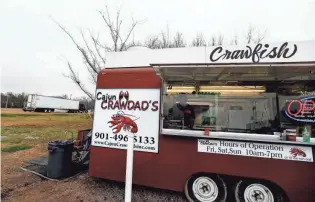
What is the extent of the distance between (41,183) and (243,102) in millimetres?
5558

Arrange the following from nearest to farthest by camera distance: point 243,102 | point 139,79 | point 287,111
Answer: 1. point 287,111
2. point 243,102
3. point 139,79

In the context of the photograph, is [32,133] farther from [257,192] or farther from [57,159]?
[257,192]

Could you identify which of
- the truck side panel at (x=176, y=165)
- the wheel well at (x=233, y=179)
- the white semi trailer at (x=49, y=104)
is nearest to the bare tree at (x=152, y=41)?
the truck side panel at (x=176, y=165)

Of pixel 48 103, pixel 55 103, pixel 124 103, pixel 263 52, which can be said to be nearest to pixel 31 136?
pixel 124 103

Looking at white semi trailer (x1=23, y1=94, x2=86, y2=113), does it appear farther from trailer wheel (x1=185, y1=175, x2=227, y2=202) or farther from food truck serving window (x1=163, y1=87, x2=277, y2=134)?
trailer wheel (x1=185, y1=175, x2=227, y2=202)

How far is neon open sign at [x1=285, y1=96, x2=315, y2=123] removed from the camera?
431 centimetres

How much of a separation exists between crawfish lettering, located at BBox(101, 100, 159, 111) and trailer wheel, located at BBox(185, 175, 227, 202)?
189 centimetres

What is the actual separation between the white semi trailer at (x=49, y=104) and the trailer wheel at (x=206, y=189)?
43450mm

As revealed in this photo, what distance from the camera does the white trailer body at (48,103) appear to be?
4528 centimetres

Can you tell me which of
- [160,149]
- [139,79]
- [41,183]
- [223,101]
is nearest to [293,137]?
[223,101]

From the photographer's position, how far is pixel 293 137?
420cm

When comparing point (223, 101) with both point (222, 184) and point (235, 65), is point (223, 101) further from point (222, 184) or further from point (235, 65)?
point (222, 184)

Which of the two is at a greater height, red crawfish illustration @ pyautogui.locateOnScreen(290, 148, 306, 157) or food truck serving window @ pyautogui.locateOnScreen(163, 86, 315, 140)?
food truck serving window @ pyautogui.locateOnScreen(163, 86, 315, 140)

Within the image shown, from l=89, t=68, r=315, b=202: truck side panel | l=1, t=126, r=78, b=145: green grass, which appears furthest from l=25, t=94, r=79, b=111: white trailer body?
l=89, t=68, r=315, b=202: truck side panel
